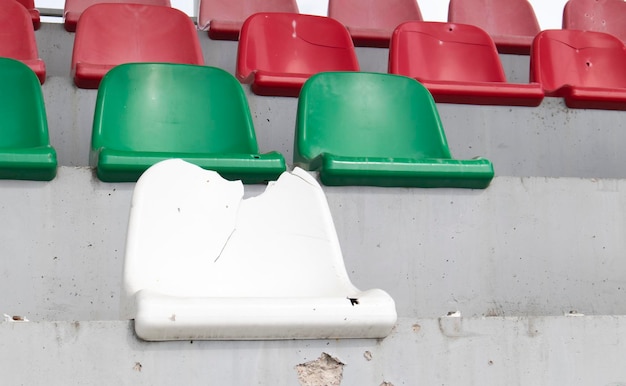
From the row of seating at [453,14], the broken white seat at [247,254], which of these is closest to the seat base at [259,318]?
the broken white seat at [247,254]

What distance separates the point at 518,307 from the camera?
34.3 inches

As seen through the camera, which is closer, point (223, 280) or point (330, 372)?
point (330, 372)

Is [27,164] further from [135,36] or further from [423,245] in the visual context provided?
[135,36]

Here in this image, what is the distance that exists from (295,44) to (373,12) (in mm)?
429

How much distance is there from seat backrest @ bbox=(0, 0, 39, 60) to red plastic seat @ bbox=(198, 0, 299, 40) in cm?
29

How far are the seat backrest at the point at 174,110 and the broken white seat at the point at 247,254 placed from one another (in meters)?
0.28

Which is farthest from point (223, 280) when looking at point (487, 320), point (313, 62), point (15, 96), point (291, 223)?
point (313, 62)

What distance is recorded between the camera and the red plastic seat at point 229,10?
1.48 m

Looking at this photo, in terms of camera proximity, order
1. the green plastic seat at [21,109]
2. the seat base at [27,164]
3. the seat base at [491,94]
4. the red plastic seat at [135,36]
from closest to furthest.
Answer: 1. the seat base at [27,164]
2. the green plastic seat at [21,109]
3. the seat base at [491,94]
4. the red plastic seat at [135,36]

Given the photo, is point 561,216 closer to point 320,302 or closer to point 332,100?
point 332,100

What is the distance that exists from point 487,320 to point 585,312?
1.16 feet

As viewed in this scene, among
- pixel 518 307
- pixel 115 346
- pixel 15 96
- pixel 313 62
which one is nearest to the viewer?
pixel 115 346

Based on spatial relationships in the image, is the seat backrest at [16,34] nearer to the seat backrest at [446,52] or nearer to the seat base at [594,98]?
the seat backrest at [446,52]

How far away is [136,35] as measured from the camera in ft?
4.37
